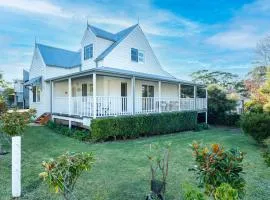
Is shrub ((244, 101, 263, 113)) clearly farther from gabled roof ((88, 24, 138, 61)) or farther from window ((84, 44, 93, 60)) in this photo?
window ((84, 44, 93, 60))

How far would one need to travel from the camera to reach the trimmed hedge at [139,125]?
1150cm

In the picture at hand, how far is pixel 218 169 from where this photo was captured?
10.7 ft

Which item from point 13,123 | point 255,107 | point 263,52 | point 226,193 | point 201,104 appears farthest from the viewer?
point 263,52

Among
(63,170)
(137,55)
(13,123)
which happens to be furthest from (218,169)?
(137,55)

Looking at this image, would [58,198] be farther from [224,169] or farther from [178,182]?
[224,169]

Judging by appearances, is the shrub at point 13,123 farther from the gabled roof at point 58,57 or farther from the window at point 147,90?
the gabled roof at point 58,57

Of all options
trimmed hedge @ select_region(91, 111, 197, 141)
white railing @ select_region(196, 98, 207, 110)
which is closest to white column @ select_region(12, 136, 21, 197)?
→ trimmed hedge @ select_region(91, 111, 197, 141)

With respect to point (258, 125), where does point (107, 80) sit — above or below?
above

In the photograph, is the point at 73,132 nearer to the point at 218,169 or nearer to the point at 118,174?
the point at 118,174

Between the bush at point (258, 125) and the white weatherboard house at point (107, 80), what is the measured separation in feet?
19.3

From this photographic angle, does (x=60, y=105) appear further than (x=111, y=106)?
Yes

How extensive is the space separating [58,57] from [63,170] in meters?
20.0

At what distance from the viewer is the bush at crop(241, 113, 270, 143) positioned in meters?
10.3

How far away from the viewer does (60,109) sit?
17.2 meters
